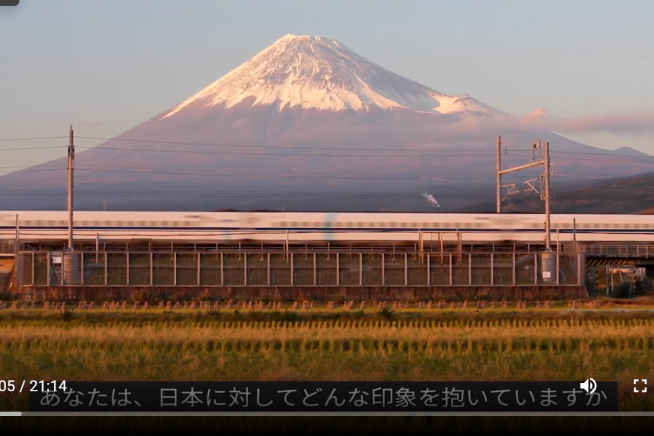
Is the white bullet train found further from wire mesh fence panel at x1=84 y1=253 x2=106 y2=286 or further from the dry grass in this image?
the dry grass

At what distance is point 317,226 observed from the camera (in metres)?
72.2

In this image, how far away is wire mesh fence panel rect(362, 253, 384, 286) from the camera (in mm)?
47469

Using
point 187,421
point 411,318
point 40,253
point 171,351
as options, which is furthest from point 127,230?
point 187,421

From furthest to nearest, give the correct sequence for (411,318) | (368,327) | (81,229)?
(81,229)
(411,318)
(368,327)

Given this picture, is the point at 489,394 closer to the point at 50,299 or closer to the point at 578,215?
the point at 50,299

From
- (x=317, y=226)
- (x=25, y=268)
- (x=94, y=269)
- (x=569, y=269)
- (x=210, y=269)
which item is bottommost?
(x=569, y=269)

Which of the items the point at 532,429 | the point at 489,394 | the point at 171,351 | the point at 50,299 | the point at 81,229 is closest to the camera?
the point at 532,429

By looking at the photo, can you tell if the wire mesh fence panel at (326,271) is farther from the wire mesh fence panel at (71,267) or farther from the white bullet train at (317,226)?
the white bullet train at (317,226)

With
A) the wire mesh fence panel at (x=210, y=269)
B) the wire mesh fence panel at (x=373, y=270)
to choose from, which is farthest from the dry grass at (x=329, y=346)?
the wire mesh fence panel at (x=373, y=270)

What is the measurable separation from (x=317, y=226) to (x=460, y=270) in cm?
2520

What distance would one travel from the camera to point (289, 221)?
72000 millimetres

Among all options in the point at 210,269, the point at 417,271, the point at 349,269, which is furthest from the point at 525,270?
the point at 210,269

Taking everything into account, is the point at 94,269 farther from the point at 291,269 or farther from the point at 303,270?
the point at 303,270

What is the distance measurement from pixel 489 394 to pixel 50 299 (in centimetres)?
3179
